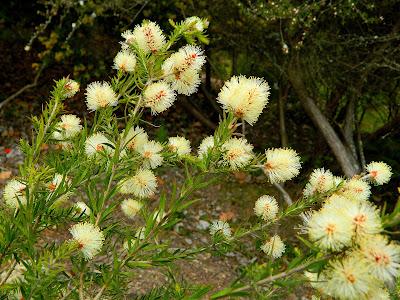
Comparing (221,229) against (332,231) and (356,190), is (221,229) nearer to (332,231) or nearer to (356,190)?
(356,190)

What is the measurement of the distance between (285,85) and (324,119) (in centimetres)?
86

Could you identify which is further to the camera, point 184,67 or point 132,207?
point 132,207

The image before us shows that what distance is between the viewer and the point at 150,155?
131 cm

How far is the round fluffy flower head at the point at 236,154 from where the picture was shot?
3.98ft

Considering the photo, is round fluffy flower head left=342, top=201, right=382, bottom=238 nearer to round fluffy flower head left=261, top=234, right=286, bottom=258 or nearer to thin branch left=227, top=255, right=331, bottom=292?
thin branch left=227, top=255, right=331, bottom=292

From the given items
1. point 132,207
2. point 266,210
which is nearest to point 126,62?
point 132,207

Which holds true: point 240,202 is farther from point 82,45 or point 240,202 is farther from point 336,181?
point 336,181

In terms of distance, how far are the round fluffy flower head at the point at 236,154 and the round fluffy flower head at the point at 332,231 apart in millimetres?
379

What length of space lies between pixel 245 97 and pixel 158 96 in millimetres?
253

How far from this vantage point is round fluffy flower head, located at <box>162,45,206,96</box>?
4.16ft

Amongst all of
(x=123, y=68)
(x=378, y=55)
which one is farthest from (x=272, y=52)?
(x=123, y=68)

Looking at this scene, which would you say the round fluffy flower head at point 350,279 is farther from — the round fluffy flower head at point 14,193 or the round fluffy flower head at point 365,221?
the round fluffy flower head at point 14,193

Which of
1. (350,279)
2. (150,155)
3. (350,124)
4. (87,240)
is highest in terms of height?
(350,124)

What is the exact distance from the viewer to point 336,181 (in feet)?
4.38
